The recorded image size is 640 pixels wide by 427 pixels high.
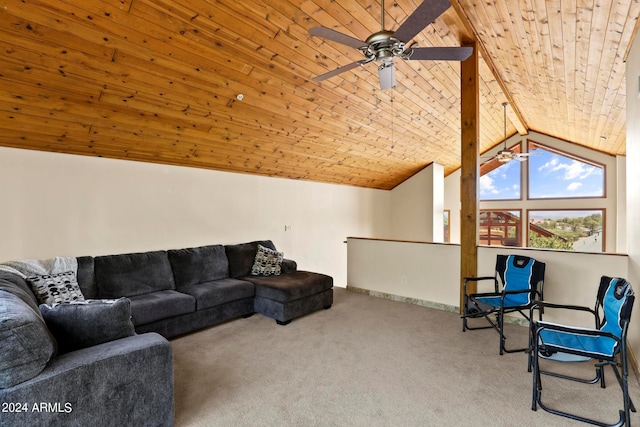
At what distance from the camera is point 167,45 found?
2736mm

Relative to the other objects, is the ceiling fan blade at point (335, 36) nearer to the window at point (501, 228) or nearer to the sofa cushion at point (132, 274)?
the sofa cushion at point (132, 274)

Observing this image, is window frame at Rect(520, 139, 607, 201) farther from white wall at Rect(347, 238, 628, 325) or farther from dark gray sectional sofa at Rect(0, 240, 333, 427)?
dark gray sectional sofa at Rect(0, 240, 333, 427)

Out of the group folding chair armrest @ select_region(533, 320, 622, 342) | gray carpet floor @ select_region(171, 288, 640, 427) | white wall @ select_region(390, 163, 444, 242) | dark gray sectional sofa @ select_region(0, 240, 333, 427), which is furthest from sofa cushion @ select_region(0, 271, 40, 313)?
white wall @ select_region(390, 163, 444, 242)

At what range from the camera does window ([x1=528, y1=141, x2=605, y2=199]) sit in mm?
7316

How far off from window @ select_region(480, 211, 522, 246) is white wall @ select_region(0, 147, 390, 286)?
4.55 meters

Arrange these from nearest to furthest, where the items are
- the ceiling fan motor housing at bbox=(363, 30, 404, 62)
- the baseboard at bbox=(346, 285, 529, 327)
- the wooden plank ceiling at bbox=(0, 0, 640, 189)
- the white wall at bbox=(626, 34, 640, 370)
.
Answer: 1. the ceiling fan motor housing at bbox=(363, 30, 404, 62)
2. the wooden plank ceiling at bbox=(0, 0, 640, 189)
3. the white wall at bbox=(626, 34, 640, 370)
4. the baseboard at bbox=(346, 285, 529, 327)

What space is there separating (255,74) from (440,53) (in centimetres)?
189

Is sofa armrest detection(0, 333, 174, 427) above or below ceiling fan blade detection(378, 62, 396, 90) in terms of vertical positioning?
below

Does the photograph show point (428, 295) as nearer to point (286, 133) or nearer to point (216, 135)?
point (286, 133)

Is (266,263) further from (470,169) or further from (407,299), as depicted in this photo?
(470,169)

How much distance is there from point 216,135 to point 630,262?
4552mm

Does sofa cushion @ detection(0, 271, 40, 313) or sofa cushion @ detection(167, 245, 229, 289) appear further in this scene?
sofa cushion @ detection(167, 245, 229, 289)

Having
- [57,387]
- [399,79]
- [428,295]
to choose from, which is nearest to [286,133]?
[399,79]

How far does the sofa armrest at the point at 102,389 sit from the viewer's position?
1504 mm
